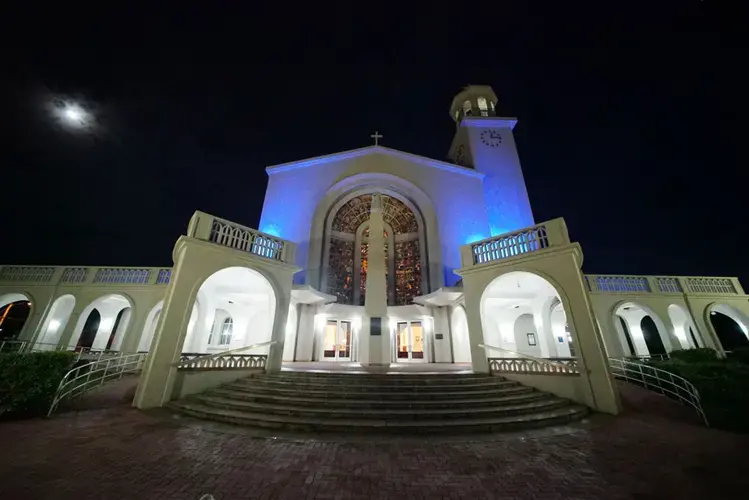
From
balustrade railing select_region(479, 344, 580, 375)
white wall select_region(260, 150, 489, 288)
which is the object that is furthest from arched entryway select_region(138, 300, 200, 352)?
balustrade railing select_region(479, 344, 580, 375)

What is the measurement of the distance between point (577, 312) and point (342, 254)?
37.0 ft

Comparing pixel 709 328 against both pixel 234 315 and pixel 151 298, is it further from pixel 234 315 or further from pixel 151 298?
pixel 151 298

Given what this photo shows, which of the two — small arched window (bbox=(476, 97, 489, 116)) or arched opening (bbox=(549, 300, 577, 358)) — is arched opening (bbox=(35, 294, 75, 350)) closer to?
arched opening (bbox=(549, 300, 577, 358))

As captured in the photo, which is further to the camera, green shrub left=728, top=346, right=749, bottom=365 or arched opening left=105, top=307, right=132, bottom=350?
arched opening left=105, top=307, right=132, bottom=350

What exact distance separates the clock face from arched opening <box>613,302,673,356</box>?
12875 millimetres

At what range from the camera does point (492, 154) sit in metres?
19.1

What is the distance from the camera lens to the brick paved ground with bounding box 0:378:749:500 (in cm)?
285

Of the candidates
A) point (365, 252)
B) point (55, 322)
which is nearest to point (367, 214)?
point (365, 252)

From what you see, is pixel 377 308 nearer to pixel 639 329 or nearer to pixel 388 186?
pixel 388 186

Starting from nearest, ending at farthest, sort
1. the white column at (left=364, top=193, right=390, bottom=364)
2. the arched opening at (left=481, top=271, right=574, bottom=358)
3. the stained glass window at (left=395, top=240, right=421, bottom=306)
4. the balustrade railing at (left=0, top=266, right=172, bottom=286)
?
the white column at (left=364, top=193, right=390, bottom=364), the arched opening at (left=481, top=271, right=574, bottom=358), the balustrade railing at (left=0, top=266, right=172, bottom=286), the stained glass window at (left=395, top=240, right=421, bottom=306)

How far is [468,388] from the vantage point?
657 centimetres

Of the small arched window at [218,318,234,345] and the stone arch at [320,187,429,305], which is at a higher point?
the stone arch at [320,187,429,305]

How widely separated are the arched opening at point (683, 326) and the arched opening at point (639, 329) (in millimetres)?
560

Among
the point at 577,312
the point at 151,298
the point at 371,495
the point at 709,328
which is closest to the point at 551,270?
the point at 577,312
